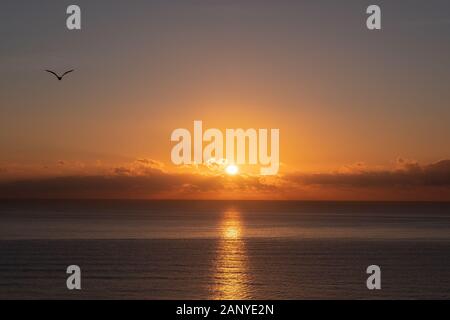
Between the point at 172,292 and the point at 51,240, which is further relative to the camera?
the point at 51,240

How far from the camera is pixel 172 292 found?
219 ft

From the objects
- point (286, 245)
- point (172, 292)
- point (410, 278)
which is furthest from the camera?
point (286, 245)
